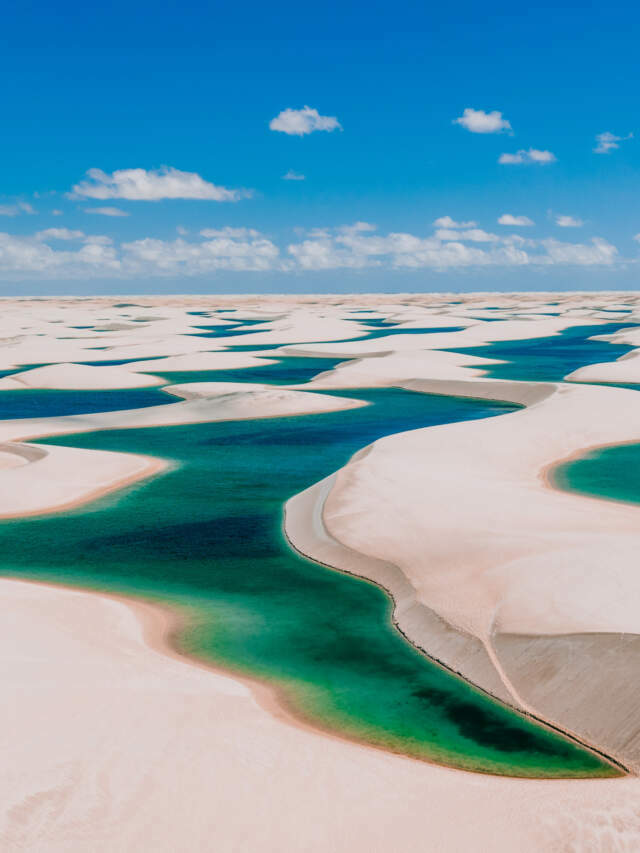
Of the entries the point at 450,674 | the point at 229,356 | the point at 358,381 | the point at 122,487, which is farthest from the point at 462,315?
the point at 450,674

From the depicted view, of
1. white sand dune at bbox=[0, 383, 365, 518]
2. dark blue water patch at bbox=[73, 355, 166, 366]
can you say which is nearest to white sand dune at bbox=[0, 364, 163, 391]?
white sand dune at bbox=[0, 383, 365, 518]

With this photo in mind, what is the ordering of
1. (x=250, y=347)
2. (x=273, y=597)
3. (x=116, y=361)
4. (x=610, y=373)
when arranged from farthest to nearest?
(x=250, y=347) < (x=116, y=361) < (x=610, y=373) < (x=273, y=597)

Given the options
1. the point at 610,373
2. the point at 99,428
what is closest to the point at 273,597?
the point at 99,428

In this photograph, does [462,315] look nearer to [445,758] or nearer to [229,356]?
[229,356]

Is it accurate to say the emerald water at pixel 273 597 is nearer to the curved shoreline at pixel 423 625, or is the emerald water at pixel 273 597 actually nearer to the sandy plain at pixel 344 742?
the curved shoreline at pixel 423 625

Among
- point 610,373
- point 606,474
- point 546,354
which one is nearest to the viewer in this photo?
point 606,474

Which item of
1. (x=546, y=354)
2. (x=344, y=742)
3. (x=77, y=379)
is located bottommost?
(x=546, y=354)

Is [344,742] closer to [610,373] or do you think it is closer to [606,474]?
[606,474]
